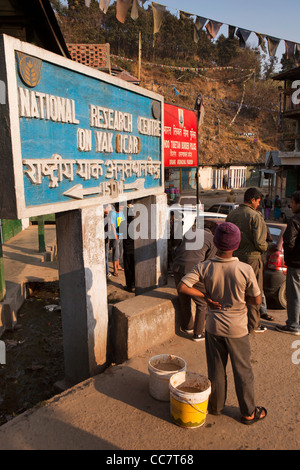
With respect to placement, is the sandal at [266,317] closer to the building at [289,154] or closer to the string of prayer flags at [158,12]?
the string of prayer flags at [158,12]

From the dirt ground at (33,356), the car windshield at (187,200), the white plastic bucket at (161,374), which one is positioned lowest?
the dirt ground at (33,356)

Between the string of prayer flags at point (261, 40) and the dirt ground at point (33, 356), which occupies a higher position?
the string of prayer flags at point (261, 40)

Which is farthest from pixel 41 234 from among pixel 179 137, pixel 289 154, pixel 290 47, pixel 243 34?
pixel 289 154

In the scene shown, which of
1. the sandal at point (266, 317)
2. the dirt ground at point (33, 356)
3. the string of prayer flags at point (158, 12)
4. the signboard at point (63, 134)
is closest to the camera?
the signboard at point (63, 134)

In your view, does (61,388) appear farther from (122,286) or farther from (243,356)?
(122,286)

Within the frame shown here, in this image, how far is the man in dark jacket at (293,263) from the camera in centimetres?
489

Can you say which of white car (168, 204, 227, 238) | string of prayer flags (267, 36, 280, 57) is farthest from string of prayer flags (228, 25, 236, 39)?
white car (168, 204, 227, 238)

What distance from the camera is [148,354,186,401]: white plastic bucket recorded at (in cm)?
351

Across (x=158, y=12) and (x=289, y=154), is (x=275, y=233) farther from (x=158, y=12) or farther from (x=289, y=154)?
(x=289, y=154)

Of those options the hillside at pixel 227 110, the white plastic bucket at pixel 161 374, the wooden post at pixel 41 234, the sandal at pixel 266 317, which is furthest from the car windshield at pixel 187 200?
the hillside at pixel 227 110

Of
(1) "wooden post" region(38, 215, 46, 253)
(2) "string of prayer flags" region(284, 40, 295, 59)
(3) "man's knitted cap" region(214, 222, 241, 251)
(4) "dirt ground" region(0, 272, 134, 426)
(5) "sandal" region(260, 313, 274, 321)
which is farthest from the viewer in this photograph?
(2) "string of prayer flags" region(284, 40, 295, 59)

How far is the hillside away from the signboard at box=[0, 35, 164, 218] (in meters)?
38.0

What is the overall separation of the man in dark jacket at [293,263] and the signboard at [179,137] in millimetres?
2284

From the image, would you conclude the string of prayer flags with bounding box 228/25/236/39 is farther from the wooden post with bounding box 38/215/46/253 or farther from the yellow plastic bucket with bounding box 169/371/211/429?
the yellow plastic bucket with bounding box 169/371/211/429
